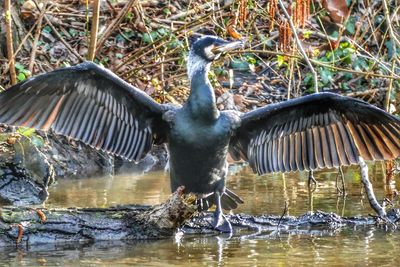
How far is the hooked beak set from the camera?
297 inches

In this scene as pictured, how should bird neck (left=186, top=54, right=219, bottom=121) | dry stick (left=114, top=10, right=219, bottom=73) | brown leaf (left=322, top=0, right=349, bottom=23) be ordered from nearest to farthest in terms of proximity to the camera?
bird neck (left=186, top=54, right=219, bottom=121), dry stick (left=114, top=10, right=219, bottom=73), brown leaf (left=322, top=0, right=349, bottom=23)

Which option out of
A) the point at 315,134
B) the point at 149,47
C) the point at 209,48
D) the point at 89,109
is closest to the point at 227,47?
the point at 209,48

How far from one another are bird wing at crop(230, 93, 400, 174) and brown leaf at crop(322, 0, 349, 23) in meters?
6.57

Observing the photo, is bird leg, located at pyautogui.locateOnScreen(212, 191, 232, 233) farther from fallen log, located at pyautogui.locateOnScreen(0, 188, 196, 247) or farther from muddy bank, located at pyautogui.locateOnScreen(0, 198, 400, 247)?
fallen log, located at pyautogui.locateOnScreen(0, 188, 196, 247)

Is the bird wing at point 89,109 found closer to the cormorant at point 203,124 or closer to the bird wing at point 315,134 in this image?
the cormorant at point 203,124

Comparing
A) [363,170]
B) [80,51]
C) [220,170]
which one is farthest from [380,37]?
[220,170]

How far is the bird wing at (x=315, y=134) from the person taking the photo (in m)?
7.38

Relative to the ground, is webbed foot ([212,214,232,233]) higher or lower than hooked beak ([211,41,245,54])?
lower

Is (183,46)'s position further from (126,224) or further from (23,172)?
(126,224)

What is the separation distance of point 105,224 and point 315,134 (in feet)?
6.35

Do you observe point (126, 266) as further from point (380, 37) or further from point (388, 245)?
point (380, 37)

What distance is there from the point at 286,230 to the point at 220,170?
699 mm

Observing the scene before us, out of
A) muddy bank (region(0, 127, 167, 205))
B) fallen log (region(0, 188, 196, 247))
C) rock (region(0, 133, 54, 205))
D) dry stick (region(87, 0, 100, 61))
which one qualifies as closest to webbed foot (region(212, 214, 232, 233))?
fallen log (region(0, 188, 196, 247))

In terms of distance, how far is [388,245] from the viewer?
6.90m
